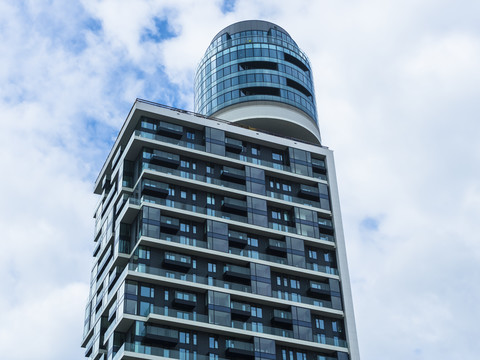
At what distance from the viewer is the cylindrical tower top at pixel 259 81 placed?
408 ft

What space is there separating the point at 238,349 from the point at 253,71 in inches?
1902

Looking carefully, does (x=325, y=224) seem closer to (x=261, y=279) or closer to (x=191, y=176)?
(x=261, y=279)

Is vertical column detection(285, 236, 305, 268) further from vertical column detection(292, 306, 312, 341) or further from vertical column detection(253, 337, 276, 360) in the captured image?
vertical column detection(253, 337, 276, 360)

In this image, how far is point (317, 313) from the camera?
104688 millimetres

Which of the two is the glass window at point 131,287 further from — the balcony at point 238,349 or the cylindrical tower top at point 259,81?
the cylindrical tower top at point 259,81

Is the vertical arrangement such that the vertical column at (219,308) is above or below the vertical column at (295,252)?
below

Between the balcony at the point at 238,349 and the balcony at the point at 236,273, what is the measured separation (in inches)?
336

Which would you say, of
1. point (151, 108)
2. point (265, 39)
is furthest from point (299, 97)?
point (151, 108)

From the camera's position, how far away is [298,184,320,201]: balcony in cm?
11538

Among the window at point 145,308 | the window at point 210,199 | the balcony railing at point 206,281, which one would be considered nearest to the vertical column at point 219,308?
the balcony railing at point 206,281

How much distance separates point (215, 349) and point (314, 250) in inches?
889

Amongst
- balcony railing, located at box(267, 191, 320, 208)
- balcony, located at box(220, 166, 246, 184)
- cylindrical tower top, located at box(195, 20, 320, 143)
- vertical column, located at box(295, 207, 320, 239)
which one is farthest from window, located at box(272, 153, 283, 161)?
vertical column, located at box(295, 207, 320, 239)

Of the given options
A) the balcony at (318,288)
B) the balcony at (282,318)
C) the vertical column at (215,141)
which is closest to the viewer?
the balcony at (282,318)

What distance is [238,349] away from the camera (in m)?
96.5
